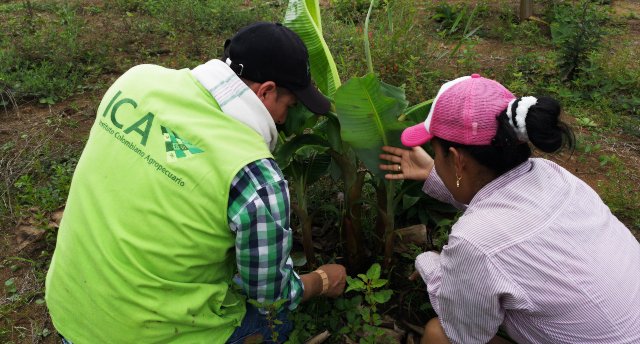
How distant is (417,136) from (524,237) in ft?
1.45

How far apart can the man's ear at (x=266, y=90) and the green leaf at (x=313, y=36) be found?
1.70ft

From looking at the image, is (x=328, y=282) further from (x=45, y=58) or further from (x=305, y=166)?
(x=45, y=58)

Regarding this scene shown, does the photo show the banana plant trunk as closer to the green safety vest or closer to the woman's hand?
the woman's hand

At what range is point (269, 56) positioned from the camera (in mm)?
1476

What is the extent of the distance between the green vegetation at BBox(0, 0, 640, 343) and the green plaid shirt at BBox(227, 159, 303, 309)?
315mm

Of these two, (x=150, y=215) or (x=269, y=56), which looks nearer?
(x=150, y=215)

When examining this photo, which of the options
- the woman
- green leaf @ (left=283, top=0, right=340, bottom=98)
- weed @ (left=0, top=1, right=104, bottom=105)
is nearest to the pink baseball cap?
the woman

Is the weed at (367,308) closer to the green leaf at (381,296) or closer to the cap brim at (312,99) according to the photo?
the green leaf at (381,296)

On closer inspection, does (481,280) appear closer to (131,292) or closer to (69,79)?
(131,292)

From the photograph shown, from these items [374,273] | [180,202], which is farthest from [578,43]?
Result: [180,202]

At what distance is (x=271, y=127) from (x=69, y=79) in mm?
2951

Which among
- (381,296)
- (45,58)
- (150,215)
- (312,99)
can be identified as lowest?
(45,58)

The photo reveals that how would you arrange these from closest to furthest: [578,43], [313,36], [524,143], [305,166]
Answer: [524,143] < [313,36] < [305,166] < [578,43]

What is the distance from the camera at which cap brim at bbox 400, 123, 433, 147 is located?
5.17 feet
